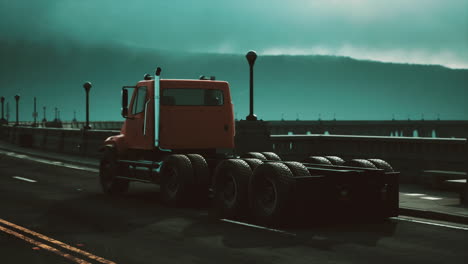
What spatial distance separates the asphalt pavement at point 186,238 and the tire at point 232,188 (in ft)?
1.24

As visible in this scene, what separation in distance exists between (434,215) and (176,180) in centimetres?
530

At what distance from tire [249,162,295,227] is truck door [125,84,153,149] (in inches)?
171

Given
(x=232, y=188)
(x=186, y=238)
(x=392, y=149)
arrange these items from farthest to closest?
(x=392, y=149), (x=232, y=188), (x=186, y=238)

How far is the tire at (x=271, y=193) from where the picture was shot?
36.1ft

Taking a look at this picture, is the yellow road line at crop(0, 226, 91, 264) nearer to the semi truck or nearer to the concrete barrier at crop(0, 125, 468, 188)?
the semi truck

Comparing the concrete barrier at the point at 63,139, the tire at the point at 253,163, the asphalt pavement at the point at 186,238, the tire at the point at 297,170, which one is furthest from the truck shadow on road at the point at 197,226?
the concrete barrier at the point at 63,139

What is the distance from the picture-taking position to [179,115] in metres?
15.4

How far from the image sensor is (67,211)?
1339 cm

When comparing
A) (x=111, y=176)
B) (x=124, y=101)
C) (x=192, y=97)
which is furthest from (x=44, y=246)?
(x=111, y=176)

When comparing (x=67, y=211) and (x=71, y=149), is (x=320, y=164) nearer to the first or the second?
(x=67, y=211)

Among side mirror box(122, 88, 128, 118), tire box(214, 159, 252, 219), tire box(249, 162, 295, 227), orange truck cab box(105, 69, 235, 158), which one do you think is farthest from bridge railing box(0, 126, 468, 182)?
tire box(249, 162, 295, 227)

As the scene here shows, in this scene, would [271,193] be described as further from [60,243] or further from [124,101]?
[124,101]

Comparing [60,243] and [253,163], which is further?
[253,163]

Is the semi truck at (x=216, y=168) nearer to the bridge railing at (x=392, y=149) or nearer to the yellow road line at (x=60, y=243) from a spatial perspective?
the yellow road line at (x=60, y=243)
